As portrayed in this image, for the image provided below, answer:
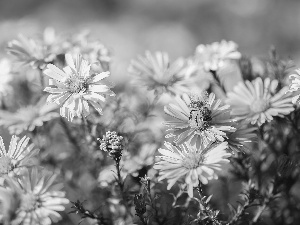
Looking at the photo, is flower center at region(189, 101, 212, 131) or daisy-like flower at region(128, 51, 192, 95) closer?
flower center at region(189, 101, 212, 131)

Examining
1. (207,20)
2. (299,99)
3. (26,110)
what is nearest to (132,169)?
(26,110)

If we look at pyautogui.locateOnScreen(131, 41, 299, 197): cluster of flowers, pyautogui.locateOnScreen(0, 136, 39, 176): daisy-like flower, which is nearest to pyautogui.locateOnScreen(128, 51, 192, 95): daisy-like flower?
pyautogui.locateOnScreen(131, 41, 299, 197): cluster of flowers

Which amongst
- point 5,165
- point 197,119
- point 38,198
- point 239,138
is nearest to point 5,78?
point 5,165

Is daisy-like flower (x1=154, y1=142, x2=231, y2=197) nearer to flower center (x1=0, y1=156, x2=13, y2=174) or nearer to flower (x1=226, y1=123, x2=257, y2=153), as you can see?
flower (x1=226, y1=123, x2=257, y2=153)

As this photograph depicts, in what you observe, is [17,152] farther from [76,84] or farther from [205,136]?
[205,136]

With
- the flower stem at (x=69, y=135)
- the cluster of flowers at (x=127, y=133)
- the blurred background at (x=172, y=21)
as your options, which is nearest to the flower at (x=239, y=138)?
the cluster of flowers at (x=127, y=133)

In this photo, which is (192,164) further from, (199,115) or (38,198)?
(38,198)

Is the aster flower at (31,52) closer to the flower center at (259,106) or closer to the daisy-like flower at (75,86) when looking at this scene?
the daisy-like flower at (75,86)
